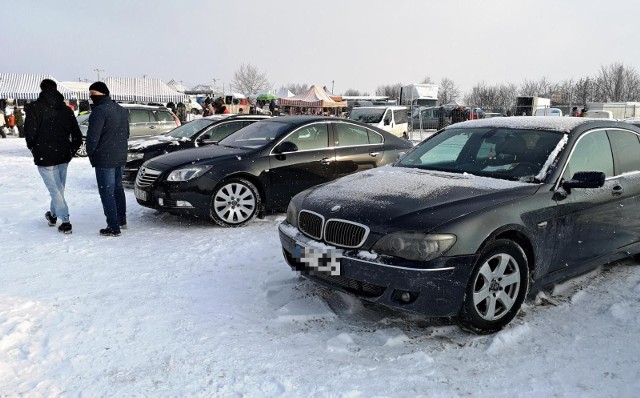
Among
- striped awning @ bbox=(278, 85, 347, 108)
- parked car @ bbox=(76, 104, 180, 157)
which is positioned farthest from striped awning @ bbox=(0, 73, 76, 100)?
parked car @ bbox=(76, 104, 180, 157)

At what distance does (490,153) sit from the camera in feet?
14.5

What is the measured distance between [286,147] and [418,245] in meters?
3.99

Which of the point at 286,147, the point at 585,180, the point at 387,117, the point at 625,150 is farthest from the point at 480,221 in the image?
the point at 387,117

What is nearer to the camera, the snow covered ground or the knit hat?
the snow covered ground

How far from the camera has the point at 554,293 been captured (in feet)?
14.2

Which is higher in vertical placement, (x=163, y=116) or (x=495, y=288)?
(x=163, y=116)

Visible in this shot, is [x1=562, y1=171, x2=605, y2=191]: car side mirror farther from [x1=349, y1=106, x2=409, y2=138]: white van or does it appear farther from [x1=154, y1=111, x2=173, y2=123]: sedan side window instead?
[x1=349, y1=106, x2=409, y2=138]: white van

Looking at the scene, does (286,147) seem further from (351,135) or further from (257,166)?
(351,135)

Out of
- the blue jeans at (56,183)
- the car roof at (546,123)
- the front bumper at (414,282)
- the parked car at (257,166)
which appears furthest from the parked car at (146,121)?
the front bumper at (414,282)

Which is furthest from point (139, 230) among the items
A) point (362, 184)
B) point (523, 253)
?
point (523, 253)

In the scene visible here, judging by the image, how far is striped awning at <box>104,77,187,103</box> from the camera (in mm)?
36969

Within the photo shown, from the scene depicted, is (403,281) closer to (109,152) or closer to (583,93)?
(109,152)

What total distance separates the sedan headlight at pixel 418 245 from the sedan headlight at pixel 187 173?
372cm

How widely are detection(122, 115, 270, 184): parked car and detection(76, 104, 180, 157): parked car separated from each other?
4.44 meters
